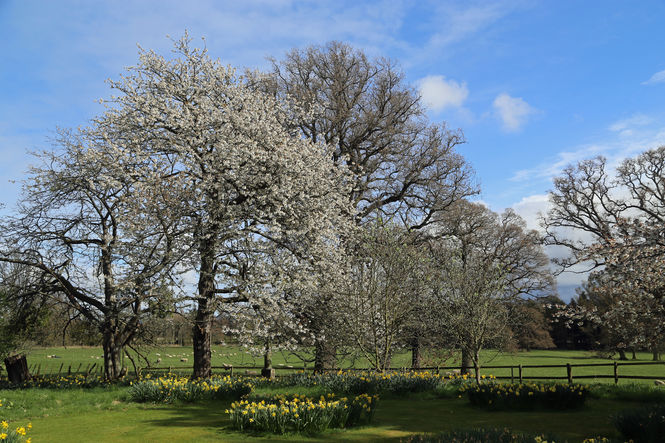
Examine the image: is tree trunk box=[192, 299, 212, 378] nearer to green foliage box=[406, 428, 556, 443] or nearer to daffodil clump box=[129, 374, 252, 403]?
daffodil clump box=[129, 374, 252, 403]

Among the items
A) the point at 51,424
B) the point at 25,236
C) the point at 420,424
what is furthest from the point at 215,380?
the point at 25,236

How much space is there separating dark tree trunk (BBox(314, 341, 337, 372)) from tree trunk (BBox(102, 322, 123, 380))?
25.1ft

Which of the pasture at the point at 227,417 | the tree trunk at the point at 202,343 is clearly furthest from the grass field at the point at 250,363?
the pasture at the point at 227,417

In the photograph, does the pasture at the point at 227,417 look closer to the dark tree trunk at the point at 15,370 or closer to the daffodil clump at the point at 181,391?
the daffodil clump at the point at 181,391

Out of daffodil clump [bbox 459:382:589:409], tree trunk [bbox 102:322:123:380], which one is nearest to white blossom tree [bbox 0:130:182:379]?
tree trunk [bbox 102:322:123:380]

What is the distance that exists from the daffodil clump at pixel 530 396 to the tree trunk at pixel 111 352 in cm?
1303

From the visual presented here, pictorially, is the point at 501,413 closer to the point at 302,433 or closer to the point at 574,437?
the point at 574,437

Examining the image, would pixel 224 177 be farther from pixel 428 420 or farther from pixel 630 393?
pixel 630 393

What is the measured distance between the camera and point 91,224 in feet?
60.2

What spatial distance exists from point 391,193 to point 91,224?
1525cm

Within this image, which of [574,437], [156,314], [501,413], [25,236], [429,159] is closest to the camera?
[574,437]

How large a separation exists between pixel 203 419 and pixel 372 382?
16.4 ft

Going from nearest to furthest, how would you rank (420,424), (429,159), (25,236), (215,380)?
(420,424)
(215,380)
(25,236)
(429,159)

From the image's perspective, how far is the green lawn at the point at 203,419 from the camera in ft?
31.0
